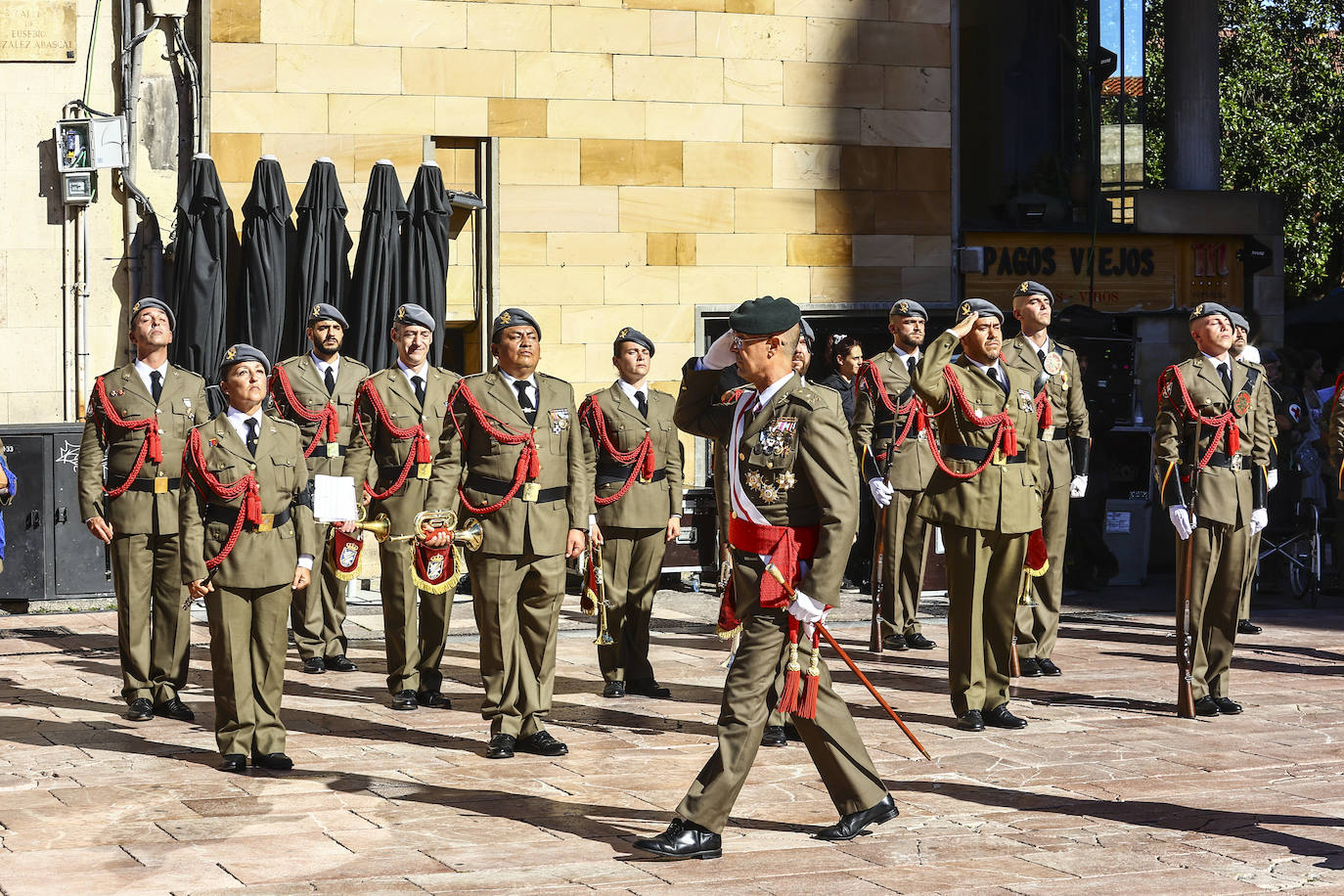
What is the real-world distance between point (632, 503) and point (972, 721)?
219 centimetres

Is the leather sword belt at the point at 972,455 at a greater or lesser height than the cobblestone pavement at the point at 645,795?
greater

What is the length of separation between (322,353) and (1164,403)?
472cm

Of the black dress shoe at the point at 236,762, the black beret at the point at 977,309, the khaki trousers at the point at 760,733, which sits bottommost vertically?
the black dress shoe at the point at 236,762

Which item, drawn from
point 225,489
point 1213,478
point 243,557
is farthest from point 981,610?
point 225,489

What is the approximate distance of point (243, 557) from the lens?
750cm

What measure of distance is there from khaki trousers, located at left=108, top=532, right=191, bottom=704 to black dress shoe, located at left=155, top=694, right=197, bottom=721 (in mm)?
29

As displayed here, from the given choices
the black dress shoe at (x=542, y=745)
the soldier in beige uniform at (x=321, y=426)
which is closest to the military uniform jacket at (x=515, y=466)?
the black dress shoe at (x=542, y=745)

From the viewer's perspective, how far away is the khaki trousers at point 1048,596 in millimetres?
9953

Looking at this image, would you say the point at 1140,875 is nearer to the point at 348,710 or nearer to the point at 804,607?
→ the point at 804,607

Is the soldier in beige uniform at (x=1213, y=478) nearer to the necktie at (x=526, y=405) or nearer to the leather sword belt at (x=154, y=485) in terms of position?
the necktie at (x=526, y=405)

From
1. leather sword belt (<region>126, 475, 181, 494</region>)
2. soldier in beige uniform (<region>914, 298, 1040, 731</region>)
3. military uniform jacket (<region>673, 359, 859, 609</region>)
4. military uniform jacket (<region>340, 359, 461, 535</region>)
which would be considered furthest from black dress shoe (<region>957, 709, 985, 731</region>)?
leather sword belt (<region>126, 475, 181, 494</region>)

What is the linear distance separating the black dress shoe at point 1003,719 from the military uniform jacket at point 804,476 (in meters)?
2.63

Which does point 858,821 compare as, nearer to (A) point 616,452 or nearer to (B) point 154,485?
(A) point 616,452

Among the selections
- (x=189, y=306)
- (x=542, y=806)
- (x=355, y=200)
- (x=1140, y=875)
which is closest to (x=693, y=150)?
(x=355, y=200)
